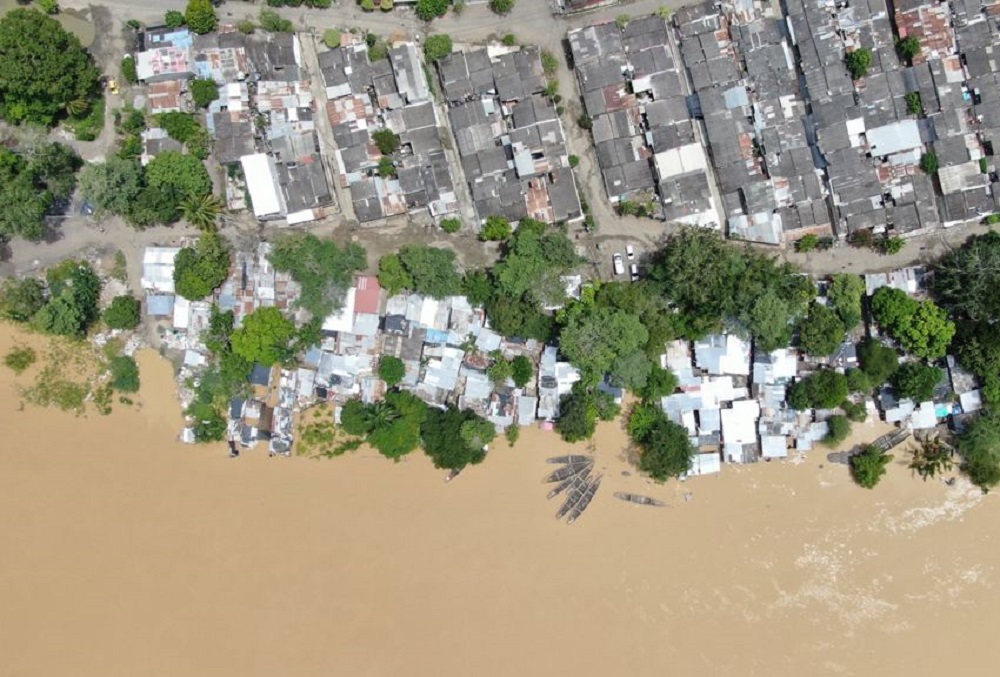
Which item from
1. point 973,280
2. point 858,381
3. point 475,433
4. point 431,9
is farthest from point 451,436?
point 973,280

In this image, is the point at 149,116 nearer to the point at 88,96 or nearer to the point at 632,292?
the point at 88,96

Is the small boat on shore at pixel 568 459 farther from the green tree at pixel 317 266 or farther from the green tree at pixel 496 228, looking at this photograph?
the green tree at pixel 317 266

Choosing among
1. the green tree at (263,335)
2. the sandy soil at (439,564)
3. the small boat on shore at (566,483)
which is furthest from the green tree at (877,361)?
the green tree at (263,335)

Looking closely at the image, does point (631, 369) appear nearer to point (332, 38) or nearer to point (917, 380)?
point (917, 380)

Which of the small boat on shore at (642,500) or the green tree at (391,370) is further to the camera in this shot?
the small boat on shore at (642,500)

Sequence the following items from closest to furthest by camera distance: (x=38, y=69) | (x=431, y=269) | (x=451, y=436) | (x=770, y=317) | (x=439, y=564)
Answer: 1. (x=38, y=69)
2. (x=770, y=317)
3. (x=431, y=269)
4. (x=451, y=436)
5. (x=439, y=564)

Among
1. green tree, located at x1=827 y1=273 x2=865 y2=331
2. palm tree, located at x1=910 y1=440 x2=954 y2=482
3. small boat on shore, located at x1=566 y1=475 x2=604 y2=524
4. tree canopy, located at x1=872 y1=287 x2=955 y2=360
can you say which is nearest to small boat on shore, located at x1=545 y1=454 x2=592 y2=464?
small boat on shore, located at x1=566 y1=475 x2=604 y2=524

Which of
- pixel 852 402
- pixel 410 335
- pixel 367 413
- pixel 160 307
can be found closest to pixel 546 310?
pixel 410 335
